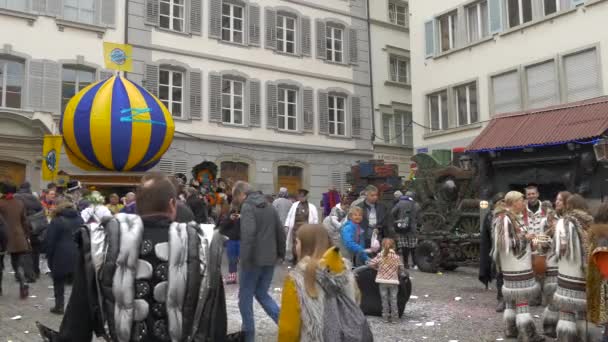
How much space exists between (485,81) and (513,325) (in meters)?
16.3

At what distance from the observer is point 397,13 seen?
96.6 ft

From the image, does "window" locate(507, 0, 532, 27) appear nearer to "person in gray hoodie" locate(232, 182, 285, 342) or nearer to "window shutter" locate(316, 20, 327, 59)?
"window shutter" locate(316, 20, 327, 59)

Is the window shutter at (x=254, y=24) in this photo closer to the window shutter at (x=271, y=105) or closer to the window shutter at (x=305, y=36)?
the window shutter at (x=271, y=105)

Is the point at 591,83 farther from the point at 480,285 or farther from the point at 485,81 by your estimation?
the point at 480,285

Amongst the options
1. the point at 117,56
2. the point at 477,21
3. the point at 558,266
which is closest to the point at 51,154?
the point at 117,56

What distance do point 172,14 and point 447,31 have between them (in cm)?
1036

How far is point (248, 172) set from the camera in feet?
77.7

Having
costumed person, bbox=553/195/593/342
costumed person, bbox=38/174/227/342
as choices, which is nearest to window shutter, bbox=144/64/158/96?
costumed person, bbox=553/195/593/342

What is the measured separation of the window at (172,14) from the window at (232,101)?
264 cm

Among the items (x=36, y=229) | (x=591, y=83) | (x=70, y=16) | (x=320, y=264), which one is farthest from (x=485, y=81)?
(x=320, y=264)

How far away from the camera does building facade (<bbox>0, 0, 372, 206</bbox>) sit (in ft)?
64.2

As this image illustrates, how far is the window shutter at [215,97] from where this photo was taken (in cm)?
2283

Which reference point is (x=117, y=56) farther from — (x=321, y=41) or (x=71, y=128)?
Result: (x=321, y=41)

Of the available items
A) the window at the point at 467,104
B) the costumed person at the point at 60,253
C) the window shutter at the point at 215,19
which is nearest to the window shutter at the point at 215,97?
the window shutter at the point at 215,19
